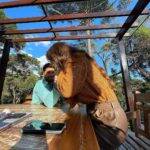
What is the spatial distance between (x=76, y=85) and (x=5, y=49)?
19.3 ft

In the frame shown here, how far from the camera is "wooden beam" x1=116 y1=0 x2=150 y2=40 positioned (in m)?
5.13

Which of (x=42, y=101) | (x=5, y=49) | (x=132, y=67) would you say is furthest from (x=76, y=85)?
(x=132, y=67)

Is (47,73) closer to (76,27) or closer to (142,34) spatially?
(76,27)

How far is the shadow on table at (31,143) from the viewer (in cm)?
198

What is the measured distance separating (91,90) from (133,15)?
12.0 feet

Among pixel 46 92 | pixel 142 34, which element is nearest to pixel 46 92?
pixel 46 92

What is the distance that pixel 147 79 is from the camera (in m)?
22.4

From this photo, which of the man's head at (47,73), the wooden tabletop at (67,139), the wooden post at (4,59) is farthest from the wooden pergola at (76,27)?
the wooden tabletop at (67,139)

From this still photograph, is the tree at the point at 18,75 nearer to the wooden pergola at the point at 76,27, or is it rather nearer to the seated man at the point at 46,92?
the wooden pergola at the point at 76,27

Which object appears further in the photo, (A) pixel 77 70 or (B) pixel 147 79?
(B) pixel 147 79

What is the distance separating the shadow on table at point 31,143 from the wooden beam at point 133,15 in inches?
130

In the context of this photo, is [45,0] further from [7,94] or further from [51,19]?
[7,94]

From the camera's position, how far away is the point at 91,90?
2.38m

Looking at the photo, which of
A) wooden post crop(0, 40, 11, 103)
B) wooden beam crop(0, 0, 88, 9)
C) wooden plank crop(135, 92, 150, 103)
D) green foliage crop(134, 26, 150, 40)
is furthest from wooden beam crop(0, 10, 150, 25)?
green foliage crop(134, 26, 150, 40)
